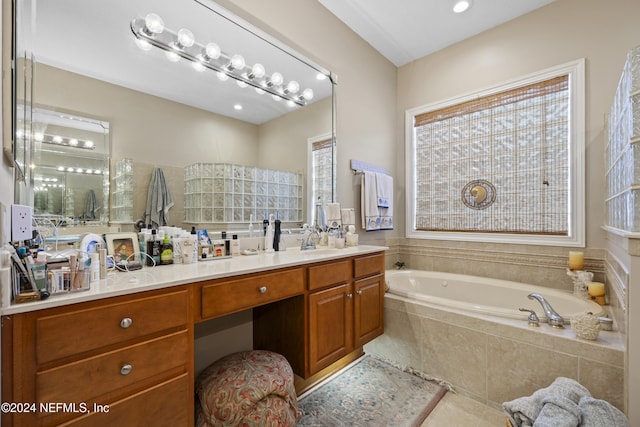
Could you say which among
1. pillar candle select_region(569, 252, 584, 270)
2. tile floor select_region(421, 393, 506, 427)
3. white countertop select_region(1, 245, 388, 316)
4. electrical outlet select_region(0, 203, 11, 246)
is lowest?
tile floor select_region(421, 393, 506, 427)

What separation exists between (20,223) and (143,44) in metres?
1.08

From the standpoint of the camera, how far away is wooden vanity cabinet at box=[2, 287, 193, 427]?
30.2 inches

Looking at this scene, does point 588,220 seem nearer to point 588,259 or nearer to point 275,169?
point 588,259

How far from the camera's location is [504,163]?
262 cm

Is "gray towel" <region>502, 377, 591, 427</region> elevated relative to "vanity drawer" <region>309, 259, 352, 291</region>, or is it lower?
lower

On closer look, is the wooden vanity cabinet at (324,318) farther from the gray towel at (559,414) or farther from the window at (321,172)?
the gray towel at (559,414)

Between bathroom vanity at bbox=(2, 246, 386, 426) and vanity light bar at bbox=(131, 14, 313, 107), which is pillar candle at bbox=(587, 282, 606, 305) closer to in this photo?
bathroom vanity at bbox=(2, 246, 386, 426)

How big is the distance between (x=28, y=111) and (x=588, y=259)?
11.6 feet

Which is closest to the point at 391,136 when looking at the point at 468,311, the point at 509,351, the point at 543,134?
the point at 543,134

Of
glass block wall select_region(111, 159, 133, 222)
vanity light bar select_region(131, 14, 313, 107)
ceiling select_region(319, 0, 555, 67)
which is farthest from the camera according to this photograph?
ceiling select_region(319, 0, 555, 67)

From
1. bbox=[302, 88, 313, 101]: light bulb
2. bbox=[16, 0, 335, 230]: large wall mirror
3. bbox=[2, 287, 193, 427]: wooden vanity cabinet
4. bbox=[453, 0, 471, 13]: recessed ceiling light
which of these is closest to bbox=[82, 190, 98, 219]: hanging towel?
bbox=[16, 0, 335, 230]: large wall mirror

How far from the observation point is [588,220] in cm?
223

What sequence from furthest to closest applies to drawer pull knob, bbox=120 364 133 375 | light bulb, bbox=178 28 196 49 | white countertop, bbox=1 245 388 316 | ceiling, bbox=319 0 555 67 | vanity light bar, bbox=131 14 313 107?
1. ceiling, bbox=319 0 555 67
2. light bulb, bbox=178 28 196 49
3. vanity light bar, bbox=131 14 313 107
4. drawer pull knob, bbox=120 364 133 375
5. white countertop, bbox=1 245 388 316

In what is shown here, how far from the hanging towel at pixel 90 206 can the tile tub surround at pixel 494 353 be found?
1.99 metres
